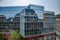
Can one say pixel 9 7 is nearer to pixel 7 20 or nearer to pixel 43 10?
pixel 7 20

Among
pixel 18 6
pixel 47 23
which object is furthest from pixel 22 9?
pixel 47 23

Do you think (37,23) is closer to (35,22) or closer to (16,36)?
(35,22)

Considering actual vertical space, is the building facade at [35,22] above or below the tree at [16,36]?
above

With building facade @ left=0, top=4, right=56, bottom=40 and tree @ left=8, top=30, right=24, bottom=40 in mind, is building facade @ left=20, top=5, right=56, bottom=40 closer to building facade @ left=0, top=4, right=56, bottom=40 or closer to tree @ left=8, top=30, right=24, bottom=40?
building facade @ left=0, top=4, right=56, bottom=40

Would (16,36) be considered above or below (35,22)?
below

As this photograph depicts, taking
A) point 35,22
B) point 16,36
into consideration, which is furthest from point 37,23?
point 16,36

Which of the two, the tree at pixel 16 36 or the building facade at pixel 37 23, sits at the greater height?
the building facade at pixel 37 23

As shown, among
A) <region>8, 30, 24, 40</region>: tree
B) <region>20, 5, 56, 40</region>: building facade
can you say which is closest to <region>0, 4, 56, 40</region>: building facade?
<region>20, 5, 56, 40</region>: building facade

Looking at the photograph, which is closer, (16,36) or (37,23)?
(16,36)

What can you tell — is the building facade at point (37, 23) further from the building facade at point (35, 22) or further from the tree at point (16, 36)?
the tree at point (16, 36)

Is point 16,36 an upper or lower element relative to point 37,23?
lower

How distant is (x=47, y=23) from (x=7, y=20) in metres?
1.31

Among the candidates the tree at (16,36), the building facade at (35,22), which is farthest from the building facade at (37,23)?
the tree at (16,36)

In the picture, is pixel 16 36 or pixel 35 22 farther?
pixel 35 22
